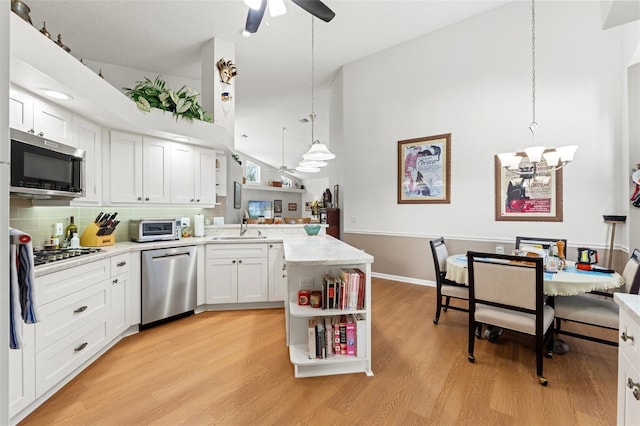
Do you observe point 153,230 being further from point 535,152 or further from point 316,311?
point 535,152

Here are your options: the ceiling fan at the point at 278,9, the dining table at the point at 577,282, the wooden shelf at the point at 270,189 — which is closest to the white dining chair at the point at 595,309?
the dining table at the point at 577,282

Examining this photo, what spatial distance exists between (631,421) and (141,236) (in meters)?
3.67

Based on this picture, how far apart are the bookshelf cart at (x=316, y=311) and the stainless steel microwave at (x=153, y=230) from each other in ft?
5.83

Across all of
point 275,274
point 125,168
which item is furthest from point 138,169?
point 275,274

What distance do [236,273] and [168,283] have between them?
0.71 m

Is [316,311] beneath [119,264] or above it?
beneath

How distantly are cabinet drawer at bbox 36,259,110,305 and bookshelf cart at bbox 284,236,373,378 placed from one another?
1523 mm

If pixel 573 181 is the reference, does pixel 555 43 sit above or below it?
above

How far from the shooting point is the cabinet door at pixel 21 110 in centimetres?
177

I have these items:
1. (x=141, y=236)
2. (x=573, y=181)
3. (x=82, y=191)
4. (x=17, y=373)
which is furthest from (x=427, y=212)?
(x=17, y=373)

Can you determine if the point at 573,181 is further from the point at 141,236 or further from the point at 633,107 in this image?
the point at 141,236

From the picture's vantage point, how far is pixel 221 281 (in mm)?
3184

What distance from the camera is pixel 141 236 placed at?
9.62ft

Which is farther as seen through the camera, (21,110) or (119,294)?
(119,294)
